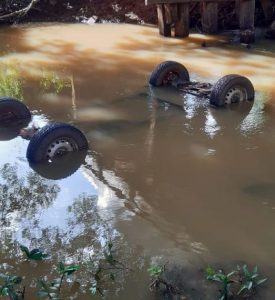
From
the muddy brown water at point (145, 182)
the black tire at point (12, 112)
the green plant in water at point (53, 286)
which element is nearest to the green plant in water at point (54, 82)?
the muddy brown water at point (145, 182)

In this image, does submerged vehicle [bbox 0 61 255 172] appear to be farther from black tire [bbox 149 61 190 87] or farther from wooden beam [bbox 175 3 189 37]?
wooden beam [bbox 175 3 189 37]

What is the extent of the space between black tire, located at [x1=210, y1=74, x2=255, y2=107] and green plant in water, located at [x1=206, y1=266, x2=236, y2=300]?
4709mm

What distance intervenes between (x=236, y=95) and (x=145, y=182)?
136 inches

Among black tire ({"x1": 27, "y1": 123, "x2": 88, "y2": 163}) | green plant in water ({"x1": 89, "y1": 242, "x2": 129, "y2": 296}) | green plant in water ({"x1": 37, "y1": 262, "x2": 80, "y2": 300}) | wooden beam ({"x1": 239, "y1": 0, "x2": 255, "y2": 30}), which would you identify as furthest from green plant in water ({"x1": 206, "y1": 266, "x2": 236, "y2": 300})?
wooden beam ({"x1": 239, "y1": 0, "x2": 255, "y2": 30})

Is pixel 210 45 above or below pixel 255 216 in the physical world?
above

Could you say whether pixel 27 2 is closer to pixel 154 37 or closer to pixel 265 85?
pixel 154 37

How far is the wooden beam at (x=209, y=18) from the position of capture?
14781 mm

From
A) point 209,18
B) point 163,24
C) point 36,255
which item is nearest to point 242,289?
point 36,255

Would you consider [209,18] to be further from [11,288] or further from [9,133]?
[11,288]

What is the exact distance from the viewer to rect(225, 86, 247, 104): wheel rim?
28.4ft

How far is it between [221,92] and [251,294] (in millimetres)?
4929

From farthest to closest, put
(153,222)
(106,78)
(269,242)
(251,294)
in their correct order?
(106,78) → (153,222) → (269,242) → (251,294)

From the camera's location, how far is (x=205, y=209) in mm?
5484


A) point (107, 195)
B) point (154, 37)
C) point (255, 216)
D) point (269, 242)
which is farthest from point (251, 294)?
point (154, 37)
